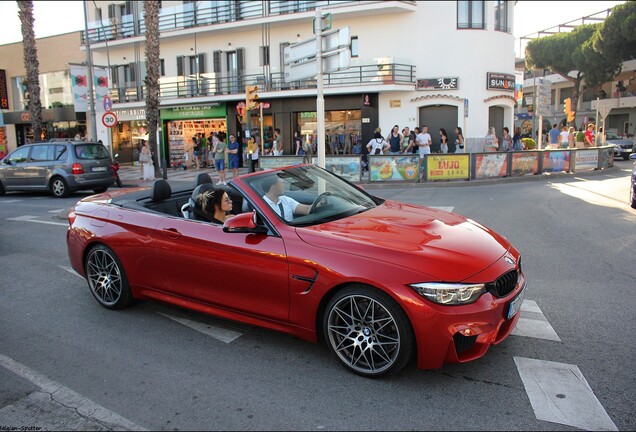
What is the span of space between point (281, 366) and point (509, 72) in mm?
26005

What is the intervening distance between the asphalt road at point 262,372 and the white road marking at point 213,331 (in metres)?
0.02

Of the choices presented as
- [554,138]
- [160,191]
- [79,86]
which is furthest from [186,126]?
[160,191]

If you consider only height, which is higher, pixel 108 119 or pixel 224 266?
pixel 108 119

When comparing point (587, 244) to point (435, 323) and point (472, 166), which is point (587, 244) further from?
point (472, 166)

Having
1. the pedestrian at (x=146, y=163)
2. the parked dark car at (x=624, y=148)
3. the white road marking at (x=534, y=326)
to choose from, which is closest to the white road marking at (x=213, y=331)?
the white road marking at (x=534, y=326)

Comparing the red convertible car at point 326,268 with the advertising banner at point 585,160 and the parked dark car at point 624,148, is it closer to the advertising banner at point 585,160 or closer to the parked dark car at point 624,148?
the advertising banner at point 585,160

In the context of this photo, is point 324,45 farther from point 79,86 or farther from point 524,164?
point 79,86

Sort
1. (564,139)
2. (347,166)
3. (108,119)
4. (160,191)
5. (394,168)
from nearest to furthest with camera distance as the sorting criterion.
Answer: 1. (160,191)
2. (394,168)
3. (347,166)
4. (108,119)
5. (564,139)

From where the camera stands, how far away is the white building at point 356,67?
24.4 metres

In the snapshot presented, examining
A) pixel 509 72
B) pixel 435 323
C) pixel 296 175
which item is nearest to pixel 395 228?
pixel 435 323

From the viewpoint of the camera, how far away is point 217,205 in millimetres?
4715

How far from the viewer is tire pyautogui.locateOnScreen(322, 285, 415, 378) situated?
132 inches

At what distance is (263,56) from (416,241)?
85.6 ft

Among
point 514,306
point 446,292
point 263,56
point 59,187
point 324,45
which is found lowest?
point 514,306
